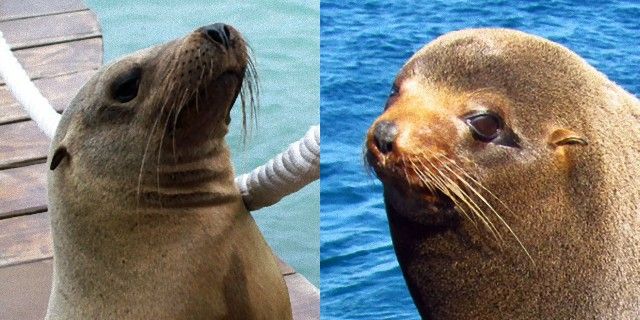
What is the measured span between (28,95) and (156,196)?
1147 mm

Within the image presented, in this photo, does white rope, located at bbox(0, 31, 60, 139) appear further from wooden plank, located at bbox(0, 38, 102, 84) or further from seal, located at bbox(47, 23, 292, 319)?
wooden plank, located at bbox(0, 38, 102, 84)

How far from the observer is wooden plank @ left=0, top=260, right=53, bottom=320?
4.33m

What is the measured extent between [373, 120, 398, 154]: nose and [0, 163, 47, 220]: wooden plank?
295 centimetres

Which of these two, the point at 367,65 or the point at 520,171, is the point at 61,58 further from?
the point at 520,171

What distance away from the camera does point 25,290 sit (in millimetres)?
4457

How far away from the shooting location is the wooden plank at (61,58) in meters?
6.14

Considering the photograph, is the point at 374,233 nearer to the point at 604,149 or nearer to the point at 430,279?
the point at 430,279

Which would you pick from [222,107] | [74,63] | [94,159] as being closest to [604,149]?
[222,107]

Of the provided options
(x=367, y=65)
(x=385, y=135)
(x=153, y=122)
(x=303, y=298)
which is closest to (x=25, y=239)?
(x=303, y=298)

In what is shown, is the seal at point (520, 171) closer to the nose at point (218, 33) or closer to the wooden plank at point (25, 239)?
the nose at point (218, 33)

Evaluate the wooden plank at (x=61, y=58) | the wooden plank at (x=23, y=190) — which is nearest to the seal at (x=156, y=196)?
the wooden plank at (x=23, y=190)

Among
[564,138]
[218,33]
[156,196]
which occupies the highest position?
[564,138]

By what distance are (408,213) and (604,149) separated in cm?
40

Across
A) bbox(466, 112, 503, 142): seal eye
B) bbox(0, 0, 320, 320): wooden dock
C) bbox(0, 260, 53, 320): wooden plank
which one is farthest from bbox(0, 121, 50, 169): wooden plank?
bbox(466, 112, 503, 142): seal eye
